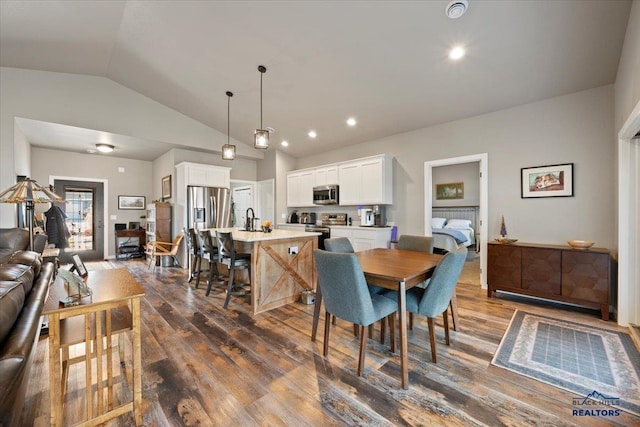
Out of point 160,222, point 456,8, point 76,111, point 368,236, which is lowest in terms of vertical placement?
point 368,236

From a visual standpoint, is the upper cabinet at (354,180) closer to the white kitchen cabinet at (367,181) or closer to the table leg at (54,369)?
the white kitchen cabinet at (367,181)

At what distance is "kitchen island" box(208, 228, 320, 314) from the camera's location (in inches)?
126

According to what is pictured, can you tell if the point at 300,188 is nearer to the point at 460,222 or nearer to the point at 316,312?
the point at 316,312

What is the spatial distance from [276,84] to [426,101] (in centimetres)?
226

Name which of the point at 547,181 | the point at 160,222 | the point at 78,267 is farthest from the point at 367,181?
the point at 160,222

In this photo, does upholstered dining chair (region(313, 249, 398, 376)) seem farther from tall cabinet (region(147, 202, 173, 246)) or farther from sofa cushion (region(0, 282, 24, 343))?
tall cabinet (region(147, 202, 173, 246))

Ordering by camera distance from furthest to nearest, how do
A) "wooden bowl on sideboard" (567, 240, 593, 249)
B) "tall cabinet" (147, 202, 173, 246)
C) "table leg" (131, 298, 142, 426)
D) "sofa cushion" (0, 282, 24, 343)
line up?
"tall cabinet" (147, 202, 173, 246) < "wooden bowl on sideboard" (567, 240, 593, 249) < "table leg" (131, 298, 142, 426) < "sofa cushion" (0, 282, 24, 343)

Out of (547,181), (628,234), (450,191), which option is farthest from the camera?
(450,191)

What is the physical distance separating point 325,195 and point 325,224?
69 centimetres

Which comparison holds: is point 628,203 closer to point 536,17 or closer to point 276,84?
point 536,17

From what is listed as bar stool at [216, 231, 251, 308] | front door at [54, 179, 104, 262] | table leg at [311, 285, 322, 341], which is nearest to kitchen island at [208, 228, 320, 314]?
bar stool at [216, 231, 251, 308]

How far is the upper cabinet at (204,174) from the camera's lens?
5773 millimetres

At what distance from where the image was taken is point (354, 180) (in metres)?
5.30

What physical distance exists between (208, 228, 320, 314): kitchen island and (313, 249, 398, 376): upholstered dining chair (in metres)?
1.28
